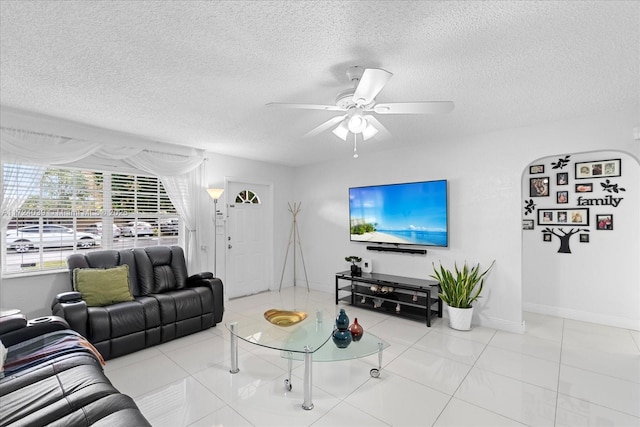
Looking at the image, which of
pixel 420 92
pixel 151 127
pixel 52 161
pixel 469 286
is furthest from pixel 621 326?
pixel 52 161

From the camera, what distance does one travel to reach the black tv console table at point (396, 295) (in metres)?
3.93

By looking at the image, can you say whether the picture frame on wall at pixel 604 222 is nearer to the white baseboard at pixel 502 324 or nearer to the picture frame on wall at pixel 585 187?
the picture frame on wall at pixel 585 187

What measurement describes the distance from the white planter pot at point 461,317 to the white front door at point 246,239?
3.20 m

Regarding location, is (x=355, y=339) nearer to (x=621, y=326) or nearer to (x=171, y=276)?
(x=171, y=276)

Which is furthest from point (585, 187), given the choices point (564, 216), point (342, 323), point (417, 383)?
point (342, 323)

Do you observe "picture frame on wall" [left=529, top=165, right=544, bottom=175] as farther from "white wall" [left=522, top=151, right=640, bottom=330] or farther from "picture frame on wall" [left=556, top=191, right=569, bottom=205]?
"picture frame on wall" [left=556, top=191, right=569, bottom=205]

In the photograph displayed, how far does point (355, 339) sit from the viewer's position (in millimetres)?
2561

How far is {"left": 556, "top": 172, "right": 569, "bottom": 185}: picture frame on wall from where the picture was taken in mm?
4051

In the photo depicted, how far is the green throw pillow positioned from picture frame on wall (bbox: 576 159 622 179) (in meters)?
5.62

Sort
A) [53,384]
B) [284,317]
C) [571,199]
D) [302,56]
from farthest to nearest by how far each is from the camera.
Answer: [571,199]
[284,317]
[302,56]
[53,384]

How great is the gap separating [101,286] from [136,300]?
1.18 feet

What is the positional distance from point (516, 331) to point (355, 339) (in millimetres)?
2217

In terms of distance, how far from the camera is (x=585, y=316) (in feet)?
12.7

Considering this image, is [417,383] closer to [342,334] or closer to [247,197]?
[342,334]
